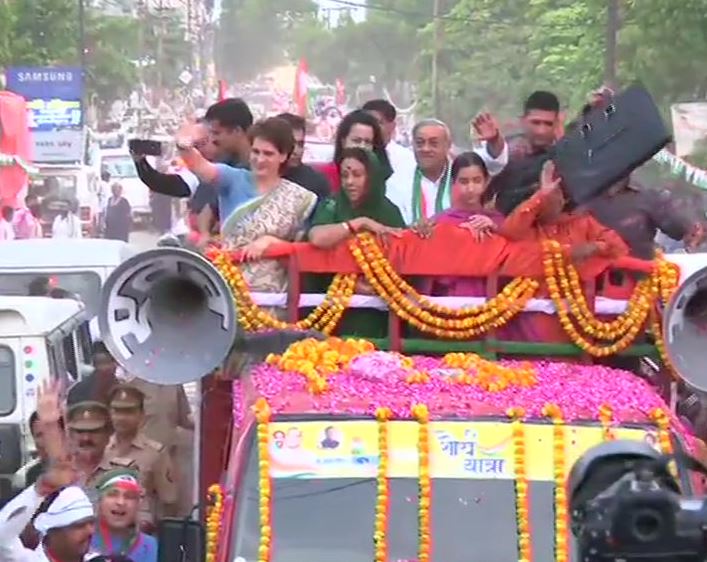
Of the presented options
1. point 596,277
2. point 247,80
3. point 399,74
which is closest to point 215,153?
point 596,277

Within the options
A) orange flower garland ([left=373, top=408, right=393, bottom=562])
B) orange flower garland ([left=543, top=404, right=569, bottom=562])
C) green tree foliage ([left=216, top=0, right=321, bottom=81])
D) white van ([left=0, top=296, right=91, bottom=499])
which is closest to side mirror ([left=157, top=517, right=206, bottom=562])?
orange flower garland ([left=373, top=408, right=393, bottom=562])

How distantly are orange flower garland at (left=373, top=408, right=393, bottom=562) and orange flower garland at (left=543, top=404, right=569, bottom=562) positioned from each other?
1.62 feet

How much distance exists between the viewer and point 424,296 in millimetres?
6477

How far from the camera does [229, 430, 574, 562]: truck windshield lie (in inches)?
206

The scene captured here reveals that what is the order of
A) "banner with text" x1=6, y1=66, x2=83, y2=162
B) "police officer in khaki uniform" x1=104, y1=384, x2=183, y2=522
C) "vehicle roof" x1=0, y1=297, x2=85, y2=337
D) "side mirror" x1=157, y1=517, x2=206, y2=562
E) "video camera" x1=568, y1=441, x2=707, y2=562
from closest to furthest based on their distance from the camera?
"video camera" x1=568, y1=441, x2=707, y2=562
"side mirror" x1=157, y1=517, x2=206, y2=562
"police officer in khaki uniform" x1=104, y1=384, x2=183, y2=522
"vehicle roof" x1=0, y1=297, x2=85, y2=337
"banner with text" x1=6, y1=66, x2=83, y2=162

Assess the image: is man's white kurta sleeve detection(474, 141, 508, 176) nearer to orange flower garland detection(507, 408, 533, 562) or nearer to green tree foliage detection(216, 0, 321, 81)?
orange flower garland detection(507, 408, 533, 562)

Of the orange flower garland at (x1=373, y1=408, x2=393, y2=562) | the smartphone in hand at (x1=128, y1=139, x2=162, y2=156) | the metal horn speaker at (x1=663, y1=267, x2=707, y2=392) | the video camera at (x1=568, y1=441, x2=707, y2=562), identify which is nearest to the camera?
the video camera at (x1=568, y1=441, x2=707, y2=562)

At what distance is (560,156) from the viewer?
6.61 m

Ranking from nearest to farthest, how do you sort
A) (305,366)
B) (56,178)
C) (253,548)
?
(253,548) < (305,366) < (56,178)

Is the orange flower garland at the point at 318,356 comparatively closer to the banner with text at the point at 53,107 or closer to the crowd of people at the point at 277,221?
the crowd of people at the point at 277,221

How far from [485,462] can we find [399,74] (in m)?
84.7

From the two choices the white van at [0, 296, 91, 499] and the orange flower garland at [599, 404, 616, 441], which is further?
the white van at [0, 296, 91, 499]

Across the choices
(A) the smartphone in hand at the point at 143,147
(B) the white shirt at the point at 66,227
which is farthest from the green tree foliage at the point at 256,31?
(A) the smartphone in hand at the point at 143,147

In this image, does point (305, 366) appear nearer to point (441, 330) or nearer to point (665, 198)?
point (441, 330)
